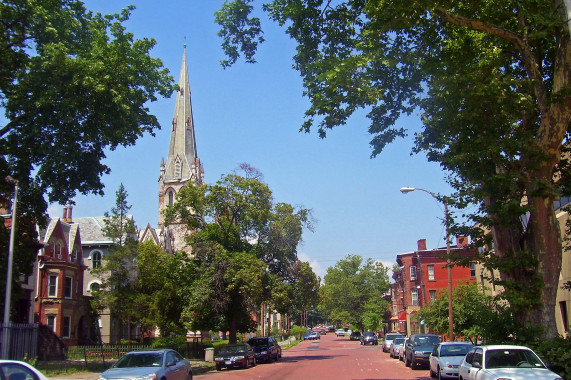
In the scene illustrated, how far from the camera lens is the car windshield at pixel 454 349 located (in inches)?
827

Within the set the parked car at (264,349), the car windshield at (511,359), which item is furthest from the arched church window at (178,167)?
the car windshield at (511,359)

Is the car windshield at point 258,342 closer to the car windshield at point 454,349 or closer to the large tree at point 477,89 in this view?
the car windshield at point 454,349

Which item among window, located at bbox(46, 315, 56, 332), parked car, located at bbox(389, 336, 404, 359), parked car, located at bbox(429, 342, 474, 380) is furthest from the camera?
window, located at bbox(46, 315, 56, 332)

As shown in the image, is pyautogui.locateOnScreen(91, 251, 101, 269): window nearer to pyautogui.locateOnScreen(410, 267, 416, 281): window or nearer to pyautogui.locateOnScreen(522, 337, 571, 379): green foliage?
pyautogui.locateOnScreen(410, 267, 416, 281): window

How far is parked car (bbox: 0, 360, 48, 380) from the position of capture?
8678 mm

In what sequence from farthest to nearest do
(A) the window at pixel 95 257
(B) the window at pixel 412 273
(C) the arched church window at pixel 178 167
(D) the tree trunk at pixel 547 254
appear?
(C) the arched church window at pixel 178 167, (B) the window at pixel 412 273, (A) the window at pixel 95 257, (D) the tree trunk at pixel 547 254

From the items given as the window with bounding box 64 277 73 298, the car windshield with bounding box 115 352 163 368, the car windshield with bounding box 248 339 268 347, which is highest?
the window with bounding box 64 277 73 298

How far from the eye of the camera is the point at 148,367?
14289mm

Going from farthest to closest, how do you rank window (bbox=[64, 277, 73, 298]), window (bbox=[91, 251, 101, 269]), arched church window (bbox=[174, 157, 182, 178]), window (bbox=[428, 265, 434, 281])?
arched church window (bbox=[174, 157, 182, 178])
window (bbox=[428, 265, 434, 281])
window (bbox=[91, 251, 101, 269])
window (bbox=[64, 277, 73, 298])

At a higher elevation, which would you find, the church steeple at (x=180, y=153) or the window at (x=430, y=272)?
the church steeple at (x=180, y=153)

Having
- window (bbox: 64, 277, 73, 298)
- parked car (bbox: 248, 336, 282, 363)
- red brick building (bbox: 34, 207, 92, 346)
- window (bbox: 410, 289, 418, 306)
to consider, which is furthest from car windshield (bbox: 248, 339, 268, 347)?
window (bbox: 410, 289, 418, 306)

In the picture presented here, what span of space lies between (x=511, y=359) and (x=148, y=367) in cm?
914

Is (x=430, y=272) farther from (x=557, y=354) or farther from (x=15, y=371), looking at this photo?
(x=15, y=371)

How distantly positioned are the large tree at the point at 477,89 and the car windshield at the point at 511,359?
67.0 inches
